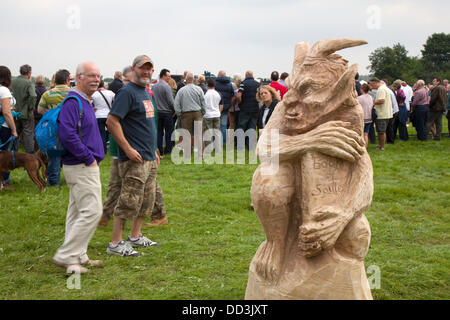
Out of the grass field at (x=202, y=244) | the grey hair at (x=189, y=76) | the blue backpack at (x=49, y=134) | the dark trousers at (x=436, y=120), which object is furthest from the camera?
the dark trousers at (x=436, y=120)

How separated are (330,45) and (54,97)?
6.05 metres

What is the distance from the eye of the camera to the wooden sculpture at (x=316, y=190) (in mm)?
2982

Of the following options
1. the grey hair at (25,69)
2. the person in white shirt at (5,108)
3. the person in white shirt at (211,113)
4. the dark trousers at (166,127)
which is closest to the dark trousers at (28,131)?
the grey hair at (25,69)

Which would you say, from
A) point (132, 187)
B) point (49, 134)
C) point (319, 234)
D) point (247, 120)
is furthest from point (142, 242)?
point (247, 120)

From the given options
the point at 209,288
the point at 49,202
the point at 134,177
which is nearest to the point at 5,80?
the point at 49,202

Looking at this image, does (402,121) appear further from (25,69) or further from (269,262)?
(269,262)

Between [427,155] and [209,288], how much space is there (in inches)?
365

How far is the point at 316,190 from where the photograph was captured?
3.01 metres

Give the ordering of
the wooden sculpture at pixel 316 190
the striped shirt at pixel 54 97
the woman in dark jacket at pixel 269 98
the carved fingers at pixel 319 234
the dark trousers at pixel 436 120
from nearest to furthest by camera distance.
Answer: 1. the carved fingers at pixel 319 234
2. the wooden sculpture at pixel 316 190
3. the woman in dark jacket at pixel 269 98
4. the striped shirt at pixel 54 97
5. the dark trousers at pixel 436 120

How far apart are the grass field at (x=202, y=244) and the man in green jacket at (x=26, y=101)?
117 centimetres

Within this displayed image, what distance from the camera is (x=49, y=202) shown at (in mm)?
7602

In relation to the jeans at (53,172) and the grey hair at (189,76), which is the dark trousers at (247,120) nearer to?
the grey hair at (189,76)

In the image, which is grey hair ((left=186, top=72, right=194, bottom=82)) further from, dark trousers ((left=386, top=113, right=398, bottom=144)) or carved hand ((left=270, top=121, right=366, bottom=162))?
carved hand ((left=270, top=121, right=366, bottom=162))

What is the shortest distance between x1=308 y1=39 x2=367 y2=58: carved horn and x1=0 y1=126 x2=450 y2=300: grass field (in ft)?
7.89
